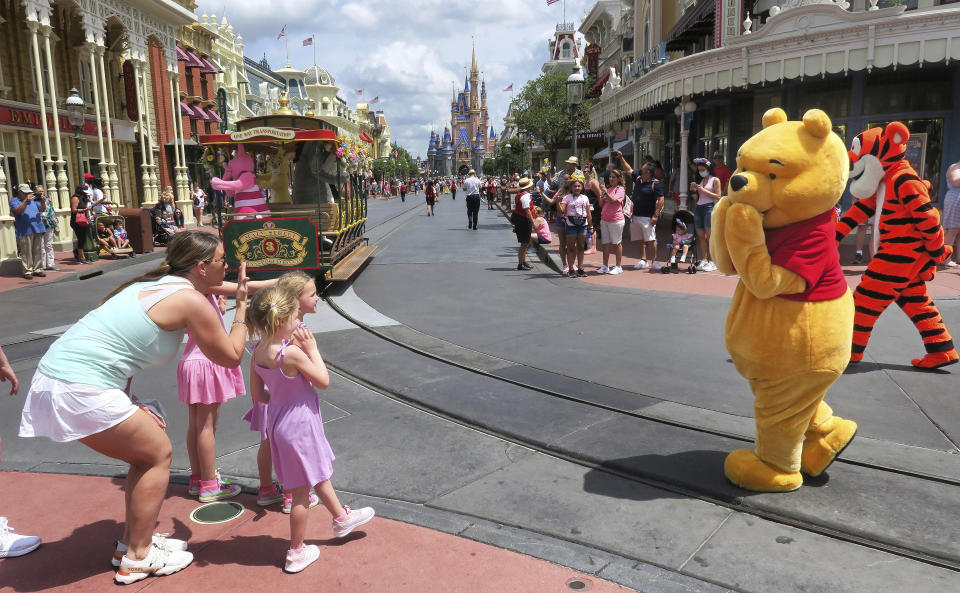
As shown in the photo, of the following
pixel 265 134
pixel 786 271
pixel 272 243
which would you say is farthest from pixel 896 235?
pixel 265 134

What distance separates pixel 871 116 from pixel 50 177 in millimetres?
19141

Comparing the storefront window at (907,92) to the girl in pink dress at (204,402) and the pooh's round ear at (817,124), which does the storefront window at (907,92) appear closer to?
the pooh's round ear at (817,124)

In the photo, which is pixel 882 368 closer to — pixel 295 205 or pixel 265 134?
pixel 265 134

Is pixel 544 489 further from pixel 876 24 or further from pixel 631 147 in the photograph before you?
pixel 631 147

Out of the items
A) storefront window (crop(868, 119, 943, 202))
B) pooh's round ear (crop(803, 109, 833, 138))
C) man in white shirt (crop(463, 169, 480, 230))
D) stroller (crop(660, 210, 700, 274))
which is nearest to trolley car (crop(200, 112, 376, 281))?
stroller (crop(660, 210, 700, 274))

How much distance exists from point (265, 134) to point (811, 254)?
803 cm

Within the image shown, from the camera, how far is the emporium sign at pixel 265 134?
946 centimetres

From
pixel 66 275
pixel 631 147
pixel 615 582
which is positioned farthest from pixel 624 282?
pixel 631 147

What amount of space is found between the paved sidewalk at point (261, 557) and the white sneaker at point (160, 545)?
6 cm

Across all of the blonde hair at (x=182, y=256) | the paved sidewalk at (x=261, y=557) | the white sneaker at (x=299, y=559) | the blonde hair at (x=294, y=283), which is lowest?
the paved sidewalk at (x=261, y=557)

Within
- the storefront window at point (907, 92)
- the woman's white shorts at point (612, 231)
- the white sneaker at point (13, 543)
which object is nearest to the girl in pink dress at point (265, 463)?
the white sneaker at point (13, 543)

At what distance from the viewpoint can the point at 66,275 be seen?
13023 mm

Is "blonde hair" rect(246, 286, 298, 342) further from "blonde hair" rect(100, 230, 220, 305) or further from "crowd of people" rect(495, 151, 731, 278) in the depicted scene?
"crowd of people" rect(495, 151, 731, 278)

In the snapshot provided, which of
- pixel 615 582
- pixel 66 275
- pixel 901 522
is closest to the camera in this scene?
pixel 615 582
